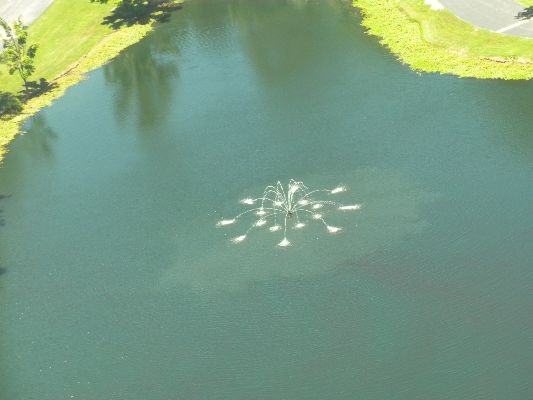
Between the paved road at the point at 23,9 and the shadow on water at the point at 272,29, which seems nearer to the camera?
the shadow on water at the point at 272,29

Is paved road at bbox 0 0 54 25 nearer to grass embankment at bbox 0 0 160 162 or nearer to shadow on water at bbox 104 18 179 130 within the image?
grass embankment at bbox 0 0 160 162

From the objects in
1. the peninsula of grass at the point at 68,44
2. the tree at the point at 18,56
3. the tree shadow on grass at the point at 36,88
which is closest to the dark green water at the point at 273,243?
the peninsula of grass at the point at 68,44

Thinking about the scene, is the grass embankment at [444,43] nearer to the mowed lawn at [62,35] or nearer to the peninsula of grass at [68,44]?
the peninsula of grass at [68,44]

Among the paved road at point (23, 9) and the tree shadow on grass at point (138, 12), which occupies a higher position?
the paved road at point (23, 9)

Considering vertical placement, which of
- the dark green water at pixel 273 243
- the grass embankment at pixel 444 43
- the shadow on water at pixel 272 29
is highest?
the shadow on water at pixel 272 29

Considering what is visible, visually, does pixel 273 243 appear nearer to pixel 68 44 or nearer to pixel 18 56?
pixel 18 56

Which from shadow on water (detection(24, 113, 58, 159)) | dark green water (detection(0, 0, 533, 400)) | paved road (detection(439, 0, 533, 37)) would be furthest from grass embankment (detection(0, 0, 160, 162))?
paved road (detection(439, 0, 533, 37))
